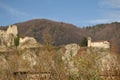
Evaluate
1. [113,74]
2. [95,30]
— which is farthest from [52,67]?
[95,30]

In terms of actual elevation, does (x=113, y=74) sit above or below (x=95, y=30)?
below

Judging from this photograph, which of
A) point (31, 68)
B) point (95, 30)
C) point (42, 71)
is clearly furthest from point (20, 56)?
point (95, 30)

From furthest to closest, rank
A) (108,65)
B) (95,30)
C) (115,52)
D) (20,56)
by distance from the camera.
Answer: (95,30) → (20,56) → (108,65) → (115,52)

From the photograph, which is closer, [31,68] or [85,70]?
[85,70]

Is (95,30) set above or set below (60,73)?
above

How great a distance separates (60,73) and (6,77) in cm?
136

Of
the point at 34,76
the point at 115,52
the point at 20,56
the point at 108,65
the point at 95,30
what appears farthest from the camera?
the point at 95,30

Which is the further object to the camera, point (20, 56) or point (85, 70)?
point (20, 56)

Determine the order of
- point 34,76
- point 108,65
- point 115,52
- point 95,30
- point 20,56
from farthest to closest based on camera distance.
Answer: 1. point 95,30
2. point 20,56
3. point 34,76
4. point 108,65
5. point 115,52

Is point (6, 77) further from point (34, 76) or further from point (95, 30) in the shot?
point (95, 30)

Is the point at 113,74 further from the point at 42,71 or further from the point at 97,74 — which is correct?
the point at 42,71

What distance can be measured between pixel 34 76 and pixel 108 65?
4.65 ft

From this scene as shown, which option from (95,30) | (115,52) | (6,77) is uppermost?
(95,30)

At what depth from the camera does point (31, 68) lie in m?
6.52
